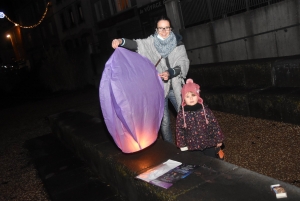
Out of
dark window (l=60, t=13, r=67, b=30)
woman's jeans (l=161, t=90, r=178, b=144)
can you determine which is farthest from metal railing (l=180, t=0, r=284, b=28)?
dark window (l=60, t=13, r=67, b=30)

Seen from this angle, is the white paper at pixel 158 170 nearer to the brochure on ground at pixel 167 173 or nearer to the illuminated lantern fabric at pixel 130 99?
the brochure on ground at pixel 167 173

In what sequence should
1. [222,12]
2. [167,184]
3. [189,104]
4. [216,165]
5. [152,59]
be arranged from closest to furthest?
[167,184] < [216,165] < [189,104] < [152,59] < [222,12]

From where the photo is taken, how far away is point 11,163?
5594mm

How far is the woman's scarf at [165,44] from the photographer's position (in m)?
3.25

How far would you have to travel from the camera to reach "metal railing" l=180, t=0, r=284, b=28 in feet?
27.9

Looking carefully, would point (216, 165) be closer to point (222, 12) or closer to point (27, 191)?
point (27, 191)

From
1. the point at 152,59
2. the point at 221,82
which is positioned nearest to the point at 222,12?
the point at 221,82

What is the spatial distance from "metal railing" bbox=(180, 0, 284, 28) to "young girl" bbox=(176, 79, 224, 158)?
19.8ft

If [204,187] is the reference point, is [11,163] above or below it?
below

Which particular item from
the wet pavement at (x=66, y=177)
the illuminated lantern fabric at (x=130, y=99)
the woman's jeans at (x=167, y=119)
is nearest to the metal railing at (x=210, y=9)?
the woman's jeans at (x=167, y=119)

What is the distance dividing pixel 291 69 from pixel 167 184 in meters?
3.67

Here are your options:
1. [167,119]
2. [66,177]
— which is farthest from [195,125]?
[66,177]

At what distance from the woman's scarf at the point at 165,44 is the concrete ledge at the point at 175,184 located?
102 centimetres

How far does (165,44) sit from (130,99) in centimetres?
83
